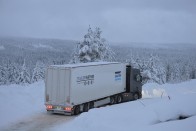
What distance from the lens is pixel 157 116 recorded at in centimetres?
Result: 1589

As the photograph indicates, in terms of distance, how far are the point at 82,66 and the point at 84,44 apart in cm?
3175

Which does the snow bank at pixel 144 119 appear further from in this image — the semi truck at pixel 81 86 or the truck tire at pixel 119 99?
the truck tire at pixel 119 99

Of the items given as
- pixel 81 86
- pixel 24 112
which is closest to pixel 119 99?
pixel 81 86

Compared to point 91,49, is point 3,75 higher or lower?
lower

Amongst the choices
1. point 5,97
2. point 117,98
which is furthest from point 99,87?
point 5,97

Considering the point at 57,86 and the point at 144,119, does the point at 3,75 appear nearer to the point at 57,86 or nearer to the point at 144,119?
the point at 57,86

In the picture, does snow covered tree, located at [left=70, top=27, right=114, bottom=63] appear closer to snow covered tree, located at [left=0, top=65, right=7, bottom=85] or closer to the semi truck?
the semi truck

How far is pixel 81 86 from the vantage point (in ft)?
81.3

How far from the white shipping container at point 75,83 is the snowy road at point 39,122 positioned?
100 cm

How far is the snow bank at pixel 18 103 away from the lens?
74.9ft

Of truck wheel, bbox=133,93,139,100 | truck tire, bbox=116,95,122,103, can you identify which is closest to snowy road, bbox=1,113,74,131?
truck tire, bbox=116,95,122,103

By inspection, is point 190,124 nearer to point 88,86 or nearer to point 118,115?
point 118,115

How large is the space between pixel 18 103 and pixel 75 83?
4701 millimetres

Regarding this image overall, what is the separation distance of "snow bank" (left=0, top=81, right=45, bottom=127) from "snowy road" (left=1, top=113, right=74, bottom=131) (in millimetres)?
790
